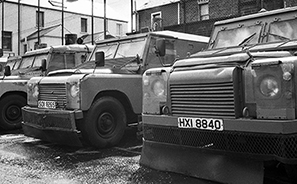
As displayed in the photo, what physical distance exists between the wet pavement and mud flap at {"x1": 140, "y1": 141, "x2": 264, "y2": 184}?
5.5 inches

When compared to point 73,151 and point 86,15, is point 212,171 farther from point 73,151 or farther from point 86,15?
point 86,15

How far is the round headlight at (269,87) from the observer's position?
10.2 ft

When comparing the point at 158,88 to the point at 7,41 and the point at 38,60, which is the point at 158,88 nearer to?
the point at 38,60

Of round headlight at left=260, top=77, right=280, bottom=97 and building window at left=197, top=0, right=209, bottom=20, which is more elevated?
building window at left=197, top=0, right=209, bottom=20

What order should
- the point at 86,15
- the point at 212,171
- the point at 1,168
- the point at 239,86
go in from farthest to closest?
the point at 86,15, the point at 1,168, the point at 212,171, the point at 239,86

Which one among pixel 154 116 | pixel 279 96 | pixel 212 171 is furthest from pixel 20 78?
pixel 279 96

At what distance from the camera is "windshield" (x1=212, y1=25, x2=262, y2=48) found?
4.93 m

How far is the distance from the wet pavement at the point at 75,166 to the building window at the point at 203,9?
14737 millimetres

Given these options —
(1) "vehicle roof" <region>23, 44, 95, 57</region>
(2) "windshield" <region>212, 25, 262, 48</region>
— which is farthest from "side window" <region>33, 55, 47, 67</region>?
(2) "windshield" <region>212, 25, 262, 48</region>

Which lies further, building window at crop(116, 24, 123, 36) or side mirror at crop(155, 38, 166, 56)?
building window at crop(116, 24, 123, 36)

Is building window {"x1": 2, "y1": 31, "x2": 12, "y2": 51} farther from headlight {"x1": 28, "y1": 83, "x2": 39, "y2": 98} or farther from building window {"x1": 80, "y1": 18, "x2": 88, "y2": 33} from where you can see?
headlight {"x1": 28, "y1": 83, "x2": 39, "y2": 98}

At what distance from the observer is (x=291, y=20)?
478 centimetres

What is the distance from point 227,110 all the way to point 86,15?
30.0 m

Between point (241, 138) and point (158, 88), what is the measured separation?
1240 mm
